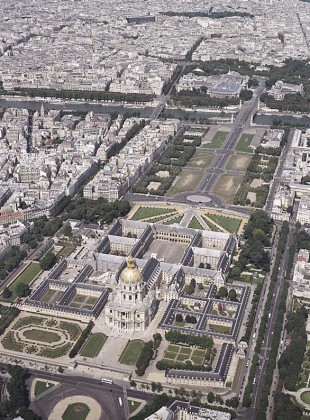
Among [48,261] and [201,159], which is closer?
[48,261]

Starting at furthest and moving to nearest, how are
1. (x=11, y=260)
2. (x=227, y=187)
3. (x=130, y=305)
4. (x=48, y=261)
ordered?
(x=227, y=187), (x=11, y=260), (x=48, y=261), (x=130, y=305)

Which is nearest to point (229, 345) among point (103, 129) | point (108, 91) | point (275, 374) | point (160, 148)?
point (275, 374)

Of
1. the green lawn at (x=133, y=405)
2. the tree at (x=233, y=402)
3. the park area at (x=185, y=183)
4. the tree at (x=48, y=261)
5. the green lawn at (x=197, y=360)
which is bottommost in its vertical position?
the park area at (x=185, y=183)

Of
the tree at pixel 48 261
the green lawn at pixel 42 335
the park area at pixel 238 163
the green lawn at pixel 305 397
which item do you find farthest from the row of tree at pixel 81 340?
the park area at pixel 238 163

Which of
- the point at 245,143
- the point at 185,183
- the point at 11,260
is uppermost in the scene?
the point at 11,260

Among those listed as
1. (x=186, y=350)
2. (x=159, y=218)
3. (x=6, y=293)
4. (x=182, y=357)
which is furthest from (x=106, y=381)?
(x=159, y=218)

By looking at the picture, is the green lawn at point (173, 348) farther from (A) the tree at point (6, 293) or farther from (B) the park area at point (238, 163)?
(B) the park area at point (238, 163)

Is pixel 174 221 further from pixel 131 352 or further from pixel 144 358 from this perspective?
pixel 144 358

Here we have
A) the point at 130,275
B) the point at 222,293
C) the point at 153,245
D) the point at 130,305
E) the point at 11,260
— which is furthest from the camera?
the point at 153,245
